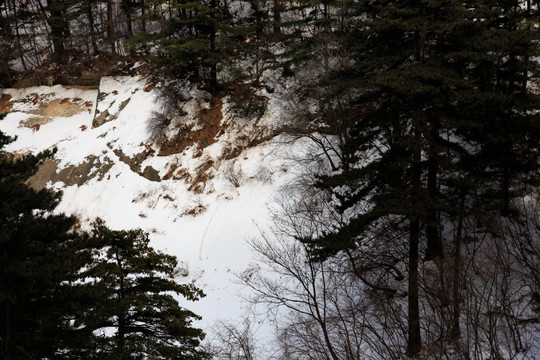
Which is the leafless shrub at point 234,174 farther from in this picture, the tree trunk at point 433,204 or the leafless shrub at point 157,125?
the tree trunk at point 433,204

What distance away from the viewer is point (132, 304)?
7555mm

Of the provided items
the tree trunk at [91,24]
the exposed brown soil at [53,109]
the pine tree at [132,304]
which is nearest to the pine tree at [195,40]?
the exposed brown soil at [53,109]

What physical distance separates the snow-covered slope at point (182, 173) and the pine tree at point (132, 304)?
559 cm

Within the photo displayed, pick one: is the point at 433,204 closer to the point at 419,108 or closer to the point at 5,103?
the point at 419,108

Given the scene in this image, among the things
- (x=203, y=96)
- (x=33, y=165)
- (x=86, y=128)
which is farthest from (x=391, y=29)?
(x=86, y=128)

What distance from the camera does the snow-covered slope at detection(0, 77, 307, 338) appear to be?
16.3m

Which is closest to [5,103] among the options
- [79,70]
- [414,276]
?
[79,70]

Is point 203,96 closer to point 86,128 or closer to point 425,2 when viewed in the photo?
point 86,128

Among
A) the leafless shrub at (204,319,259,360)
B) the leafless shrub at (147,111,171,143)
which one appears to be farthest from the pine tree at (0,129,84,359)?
the leafless shrub at (147,111,171,143)

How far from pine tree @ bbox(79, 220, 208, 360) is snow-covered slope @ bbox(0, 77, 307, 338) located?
5587 mm

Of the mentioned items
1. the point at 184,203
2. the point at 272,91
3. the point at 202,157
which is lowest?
the point at 184,203

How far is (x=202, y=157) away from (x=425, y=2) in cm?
1514

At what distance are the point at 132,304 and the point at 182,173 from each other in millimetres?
13521

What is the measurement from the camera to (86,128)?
26297mm
